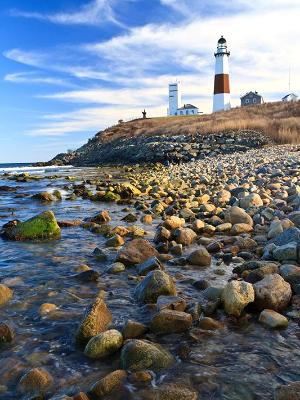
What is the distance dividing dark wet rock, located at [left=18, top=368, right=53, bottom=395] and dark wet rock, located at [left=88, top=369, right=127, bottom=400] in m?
0.38

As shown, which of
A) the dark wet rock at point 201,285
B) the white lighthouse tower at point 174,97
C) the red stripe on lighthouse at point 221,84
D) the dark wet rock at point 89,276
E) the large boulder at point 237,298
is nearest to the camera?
the large boulder at point 237,298

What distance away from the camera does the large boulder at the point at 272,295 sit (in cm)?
416

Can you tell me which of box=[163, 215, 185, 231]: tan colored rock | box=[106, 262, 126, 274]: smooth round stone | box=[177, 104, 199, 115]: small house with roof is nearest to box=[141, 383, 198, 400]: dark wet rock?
box=[106, 262, 126, 274]: smooth round stone

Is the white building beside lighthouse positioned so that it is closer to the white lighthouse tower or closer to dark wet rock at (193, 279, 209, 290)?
the white lighthouse tower

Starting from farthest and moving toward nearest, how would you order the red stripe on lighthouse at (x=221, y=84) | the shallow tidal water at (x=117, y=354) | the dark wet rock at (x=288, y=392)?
1. the red stripe on lighthouse at (x=221, y=84)
2. the shallow tidal water at (x=117, y=354)
3. the dark wet rock at (x=288, y=392)

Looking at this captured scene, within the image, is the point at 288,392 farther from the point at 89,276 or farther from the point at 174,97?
the point at 174,97

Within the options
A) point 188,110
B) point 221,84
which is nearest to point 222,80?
point 221,84

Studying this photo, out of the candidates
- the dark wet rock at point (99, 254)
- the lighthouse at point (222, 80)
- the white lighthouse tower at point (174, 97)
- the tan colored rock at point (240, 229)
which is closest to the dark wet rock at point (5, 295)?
the dark wet rock at point (99, 254)

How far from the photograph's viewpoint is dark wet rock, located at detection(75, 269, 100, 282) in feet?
18.2

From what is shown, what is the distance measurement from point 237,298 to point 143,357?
50.3 inches

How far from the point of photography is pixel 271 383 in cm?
306

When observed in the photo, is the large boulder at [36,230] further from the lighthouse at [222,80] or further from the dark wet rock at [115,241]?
the lighthouse at [222,80]

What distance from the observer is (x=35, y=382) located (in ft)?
10.2

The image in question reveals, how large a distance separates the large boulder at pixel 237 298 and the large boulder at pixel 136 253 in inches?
86.2
